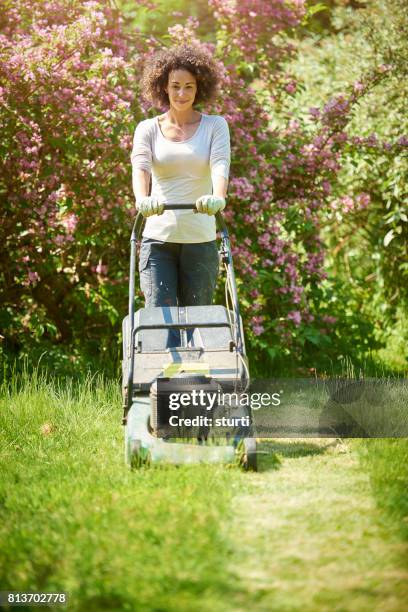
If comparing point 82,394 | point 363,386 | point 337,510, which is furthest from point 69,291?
point 337,510

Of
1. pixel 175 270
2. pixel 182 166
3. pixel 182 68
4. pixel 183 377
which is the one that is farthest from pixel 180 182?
pixel 183 377

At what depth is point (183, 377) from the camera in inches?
139

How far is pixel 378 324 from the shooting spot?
7129 millimetres

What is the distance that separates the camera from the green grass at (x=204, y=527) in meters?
2.37

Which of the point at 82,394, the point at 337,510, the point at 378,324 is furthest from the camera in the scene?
the point at 378,324

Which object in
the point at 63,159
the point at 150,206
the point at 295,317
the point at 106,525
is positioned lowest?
the point at 106,525

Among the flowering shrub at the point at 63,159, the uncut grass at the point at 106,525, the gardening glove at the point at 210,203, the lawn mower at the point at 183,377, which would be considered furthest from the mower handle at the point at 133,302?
the flowering shrub at the point at 63,159

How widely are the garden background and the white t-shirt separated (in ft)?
3.42

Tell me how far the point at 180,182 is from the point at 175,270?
46cm

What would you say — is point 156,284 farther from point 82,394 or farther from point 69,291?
point 69,291

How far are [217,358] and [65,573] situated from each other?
5.08 feet

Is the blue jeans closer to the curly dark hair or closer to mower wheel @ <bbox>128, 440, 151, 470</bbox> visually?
mower wheel @ <bbox>128, 440, 151, 470</bbox>

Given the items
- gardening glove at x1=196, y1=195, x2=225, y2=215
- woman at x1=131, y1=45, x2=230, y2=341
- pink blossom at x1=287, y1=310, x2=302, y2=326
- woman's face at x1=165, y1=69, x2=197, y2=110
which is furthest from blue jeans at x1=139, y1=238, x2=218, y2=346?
pink blossom at x1=287, y1=310, x2=302, y2=326

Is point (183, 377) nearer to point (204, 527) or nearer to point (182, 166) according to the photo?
point (204, 527)
